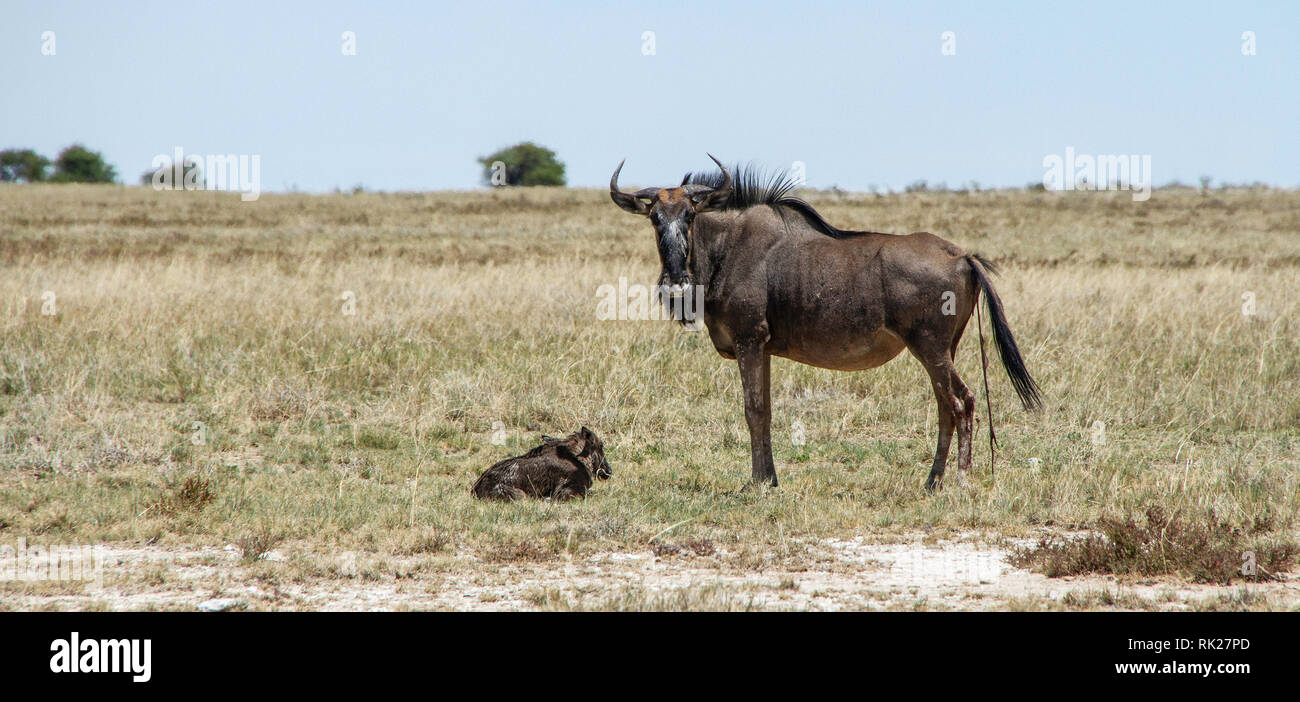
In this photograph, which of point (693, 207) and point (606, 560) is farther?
point (693, 207)

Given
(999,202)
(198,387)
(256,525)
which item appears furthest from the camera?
(999,202)

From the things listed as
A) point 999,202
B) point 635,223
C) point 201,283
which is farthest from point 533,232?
point 999,202

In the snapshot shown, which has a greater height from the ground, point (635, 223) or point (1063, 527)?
point (635, 223)

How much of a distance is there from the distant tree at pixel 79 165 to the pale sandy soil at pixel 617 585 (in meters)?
73.0

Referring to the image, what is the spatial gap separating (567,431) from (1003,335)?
4.47 m

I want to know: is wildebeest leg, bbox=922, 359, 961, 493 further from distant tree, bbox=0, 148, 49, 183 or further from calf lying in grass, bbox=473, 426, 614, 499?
distant tree, bbox=0, 148, 49, 183

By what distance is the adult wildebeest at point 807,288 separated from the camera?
8.44 meters

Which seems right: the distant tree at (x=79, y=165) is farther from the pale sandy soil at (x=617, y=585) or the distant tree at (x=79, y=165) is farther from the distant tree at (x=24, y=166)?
the pale sandy soil at (x=617, y=585)

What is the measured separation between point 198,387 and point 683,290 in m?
6.18

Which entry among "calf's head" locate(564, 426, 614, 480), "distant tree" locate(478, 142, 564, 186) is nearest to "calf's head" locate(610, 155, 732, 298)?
"calf's head" locate(564, 426, 614, 480)

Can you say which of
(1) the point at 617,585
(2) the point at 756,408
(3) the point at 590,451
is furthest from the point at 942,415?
(1) the point at 617,585

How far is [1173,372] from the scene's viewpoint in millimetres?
12320

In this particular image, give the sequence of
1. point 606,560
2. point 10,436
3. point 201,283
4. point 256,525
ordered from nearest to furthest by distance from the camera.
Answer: point 606,560
point 256,525
point 10,436
point 201,283

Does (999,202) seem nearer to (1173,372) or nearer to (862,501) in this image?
(1173,372)
